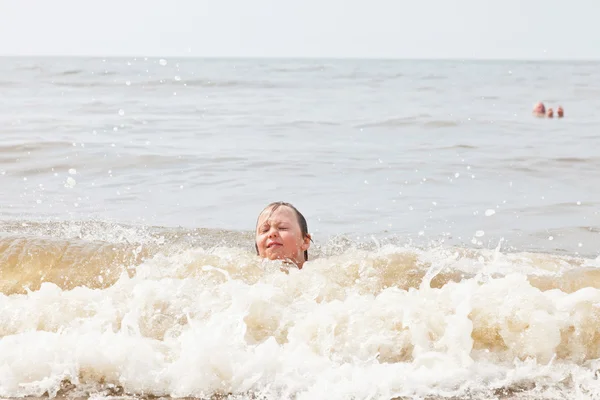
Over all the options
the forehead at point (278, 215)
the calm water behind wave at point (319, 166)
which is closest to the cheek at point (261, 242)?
the forehead at point (278, 215)

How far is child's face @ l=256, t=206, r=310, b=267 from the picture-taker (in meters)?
5.79

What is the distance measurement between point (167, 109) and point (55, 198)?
1211 cm

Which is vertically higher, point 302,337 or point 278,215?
point 278,215

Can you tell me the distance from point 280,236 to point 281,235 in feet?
0.04

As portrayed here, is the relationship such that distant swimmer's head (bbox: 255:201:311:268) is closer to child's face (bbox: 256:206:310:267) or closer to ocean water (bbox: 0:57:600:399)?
child's face (bbox: 256:206:310:267)

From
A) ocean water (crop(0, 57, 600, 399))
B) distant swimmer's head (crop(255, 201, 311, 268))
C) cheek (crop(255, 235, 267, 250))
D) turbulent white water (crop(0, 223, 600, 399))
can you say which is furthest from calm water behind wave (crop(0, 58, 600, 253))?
turbulent white water (crop(0, 223, 600, 399))

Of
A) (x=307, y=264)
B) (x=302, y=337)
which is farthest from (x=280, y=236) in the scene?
(x=302, y=337)

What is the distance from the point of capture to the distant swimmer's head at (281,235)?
5789 mm

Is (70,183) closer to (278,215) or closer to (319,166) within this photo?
(319,166)

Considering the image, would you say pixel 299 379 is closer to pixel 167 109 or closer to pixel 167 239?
pixel 167 239

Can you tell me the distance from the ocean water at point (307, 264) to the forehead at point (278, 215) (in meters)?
0.39

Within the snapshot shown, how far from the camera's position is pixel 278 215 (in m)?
5.89

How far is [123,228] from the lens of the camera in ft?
25.1

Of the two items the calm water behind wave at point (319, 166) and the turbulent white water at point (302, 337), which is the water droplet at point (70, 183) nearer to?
the calm water behind wave at point (319, 166)
